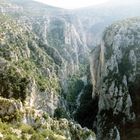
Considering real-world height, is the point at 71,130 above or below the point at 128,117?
above

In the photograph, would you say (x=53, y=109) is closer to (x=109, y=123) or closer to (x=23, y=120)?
(x=109, y=123)

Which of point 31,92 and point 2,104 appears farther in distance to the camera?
point 31,92

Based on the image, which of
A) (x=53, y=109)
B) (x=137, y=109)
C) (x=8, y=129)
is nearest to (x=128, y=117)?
(x=137, y=109)

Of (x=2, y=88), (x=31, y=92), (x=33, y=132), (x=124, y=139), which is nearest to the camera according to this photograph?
(x=33, y=132)

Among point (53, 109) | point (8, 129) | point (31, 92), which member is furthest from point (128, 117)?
point (8, 129)

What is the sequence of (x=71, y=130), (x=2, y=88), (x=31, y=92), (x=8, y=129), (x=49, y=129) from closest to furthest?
(x=8, y=129), (x=49, y=129), (x=71, y=130), (x=2, y=88), (x=31, y=92)

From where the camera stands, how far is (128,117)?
197 metres

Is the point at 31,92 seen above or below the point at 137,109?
above

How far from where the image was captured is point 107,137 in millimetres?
190000

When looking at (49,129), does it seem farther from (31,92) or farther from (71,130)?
(31,92)

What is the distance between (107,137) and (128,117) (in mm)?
13506

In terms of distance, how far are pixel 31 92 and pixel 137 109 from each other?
199 feet

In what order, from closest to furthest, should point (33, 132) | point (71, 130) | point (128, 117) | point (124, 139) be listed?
point (33, 132) → point (71, 130) → point (124, 139) → point (128, 117)

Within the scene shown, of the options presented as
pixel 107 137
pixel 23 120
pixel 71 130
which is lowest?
pixel 107 137
